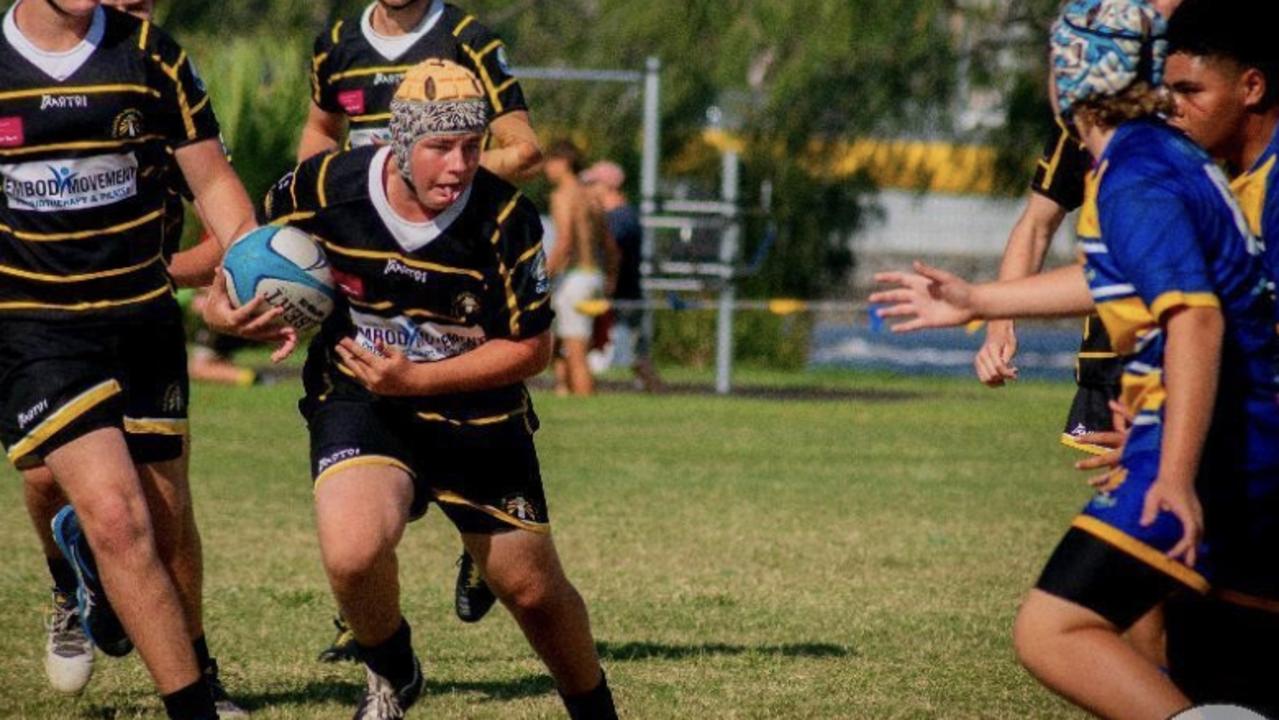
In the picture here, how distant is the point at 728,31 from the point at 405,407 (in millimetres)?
20909

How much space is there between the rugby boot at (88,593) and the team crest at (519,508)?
1.21 metres

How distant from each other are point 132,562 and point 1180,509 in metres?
2.73

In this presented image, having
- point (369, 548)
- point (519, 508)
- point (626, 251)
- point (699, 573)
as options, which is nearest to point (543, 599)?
point (519, 508)

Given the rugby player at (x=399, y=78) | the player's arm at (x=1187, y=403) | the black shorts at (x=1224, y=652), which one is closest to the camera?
the player's arm at (x=1187, y=403)

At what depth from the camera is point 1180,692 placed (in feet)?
14.7

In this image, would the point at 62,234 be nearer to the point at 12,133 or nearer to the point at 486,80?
the point at 12,133

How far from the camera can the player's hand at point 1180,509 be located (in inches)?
168

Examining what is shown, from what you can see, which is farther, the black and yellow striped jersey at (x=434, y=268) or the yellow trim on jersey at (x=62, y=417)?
the yellow trim on jersey at (x=62, y=417)

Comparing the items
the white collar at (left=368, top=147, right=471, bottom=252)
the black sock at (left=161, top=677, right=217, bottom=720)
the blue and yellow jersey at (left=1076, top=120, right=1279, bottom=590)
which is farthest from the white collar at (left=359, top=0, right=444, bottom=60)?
the blue and yellow jersey at (left=1076, top=120, right=1279, bottom=590)

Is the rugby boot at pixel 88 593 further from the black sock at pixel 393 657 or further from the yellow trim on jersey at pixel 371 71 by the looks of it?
the yellow trim on jersey at pixel 371 71

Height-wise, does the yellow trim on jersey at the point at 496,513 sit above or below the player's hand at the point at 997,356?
below

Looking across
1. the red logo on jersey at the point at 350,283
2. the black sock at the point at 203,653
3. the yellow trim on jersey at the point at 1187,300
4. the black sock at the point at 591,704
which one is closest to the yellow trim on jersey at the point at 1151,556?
the yellow trim on jersey at the point at 1187,300

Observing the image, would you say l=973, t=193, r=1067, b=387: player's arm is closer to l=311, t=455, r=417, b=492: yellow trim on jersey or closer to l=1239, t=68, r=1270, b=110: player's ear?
l=1239, t=68, r=1270, b=110: player's ear

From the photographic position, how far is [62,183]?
610cm
